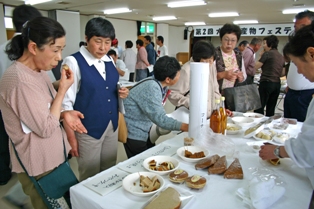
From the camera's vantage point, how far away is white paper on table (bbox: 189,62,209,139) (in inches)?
50.9

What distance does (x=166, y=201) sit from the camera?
783mm

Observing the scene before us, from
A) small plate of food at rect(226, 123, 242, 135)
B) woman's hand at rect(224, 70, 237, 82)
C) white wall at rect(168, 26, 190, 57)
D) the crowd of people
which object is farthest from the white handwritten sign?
small plate of food at rect(226, 123, 242, 135)

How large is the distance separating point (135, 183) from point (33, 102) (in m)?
0.52

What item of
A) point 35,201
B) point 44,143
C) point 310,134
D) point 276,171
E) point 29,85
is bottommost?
point 35,201

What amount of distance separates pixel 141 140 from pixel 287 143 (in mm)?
923

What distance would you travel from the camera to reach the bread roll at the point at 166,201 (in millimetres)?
764

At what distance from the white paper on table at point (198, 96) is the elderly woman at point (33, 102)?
2.15 ft

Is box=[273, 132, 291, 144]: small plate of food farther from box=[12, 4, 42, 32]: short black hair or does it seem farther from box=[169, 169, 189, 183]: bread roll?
box=[12, 4, 42, 32]: short black hair

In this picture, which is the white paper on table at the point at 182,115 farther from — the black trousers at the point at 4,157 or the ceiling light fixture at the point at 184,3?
the ceiling light fixture at the point at 184,3

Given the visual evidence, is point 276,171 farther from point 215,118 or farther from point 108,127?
point 108,127

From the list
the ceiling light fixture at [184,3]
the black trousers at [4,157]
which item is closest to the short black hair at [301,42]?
the black trousers at [4,157]

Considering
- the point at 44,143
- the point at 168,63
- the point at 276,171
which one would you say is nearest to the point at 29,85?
the point at 44,143

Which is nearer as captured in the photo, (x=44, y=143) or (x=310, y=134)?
(x=310, y=134)

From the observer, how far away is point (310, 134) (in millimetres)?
805
